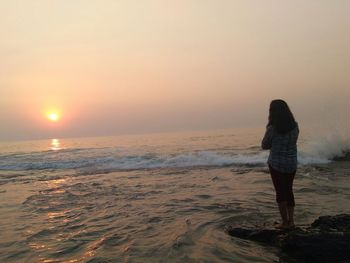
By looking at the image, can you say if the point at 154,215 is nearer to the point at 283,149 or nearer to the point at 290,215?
the point at 290,215

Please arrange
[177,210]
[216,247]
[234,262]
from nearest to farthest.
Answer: [234,262], [216,247], [177,210]

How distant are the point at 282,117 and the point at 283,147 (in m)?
0.51

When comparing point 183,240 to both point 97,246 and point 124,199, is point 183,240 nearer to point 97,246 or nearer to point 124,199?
point 97,246

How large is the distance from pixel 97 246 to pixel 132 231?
1033 mm

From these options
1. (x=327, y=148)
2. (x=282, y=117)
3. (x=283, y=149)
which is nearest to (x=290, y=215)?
(x=283, y=149)

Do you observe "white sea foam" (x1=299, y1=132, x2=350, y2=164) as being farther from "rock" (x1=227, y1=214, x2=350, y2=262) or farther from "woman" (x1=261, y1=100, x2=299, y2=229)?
"rock" (x1=227, y1=214, x2=350, y2=262)

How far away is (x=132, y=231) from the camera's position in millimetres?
7020

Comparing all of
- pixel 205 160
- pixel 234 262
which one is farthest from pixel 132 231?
pixel 205 160

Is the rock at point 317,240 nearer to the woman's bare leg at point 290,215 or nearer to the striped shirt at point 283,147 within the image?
the woman's bare leg at point 290,215

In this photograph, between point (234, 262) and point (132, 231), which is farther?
point (132, 231)

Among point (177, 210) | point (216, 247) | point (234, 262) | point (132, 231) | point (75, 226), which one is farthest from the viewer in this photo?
point (177, 210)

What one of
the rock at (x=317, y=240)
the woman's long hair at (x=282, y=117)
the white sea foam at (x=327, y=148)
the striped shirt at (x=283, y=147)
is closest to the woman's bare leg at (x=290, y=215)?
the rock at (x=317, y=240)

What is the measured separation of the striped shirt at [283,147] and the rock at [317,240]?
100cm

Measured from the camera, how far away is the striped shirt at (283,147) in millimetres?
6105
